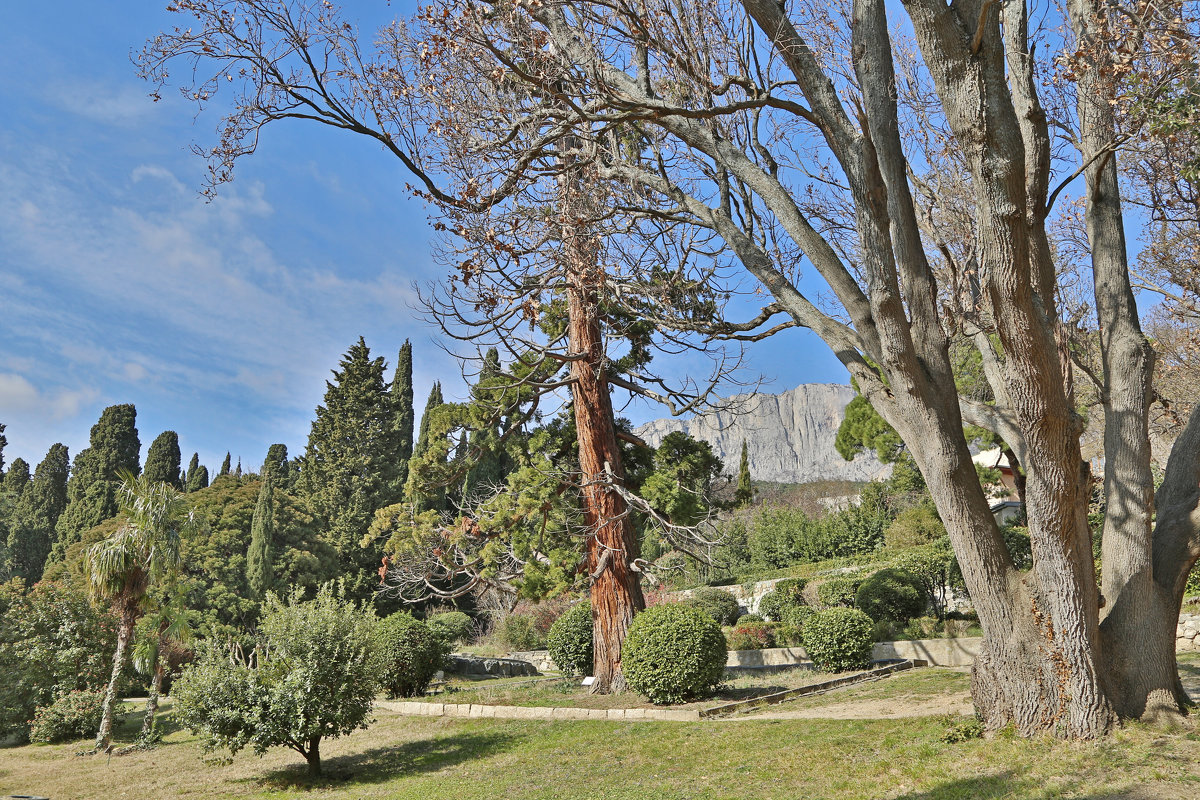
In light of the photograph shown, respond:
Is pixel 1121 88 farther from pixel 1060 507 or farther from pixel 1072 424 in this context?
pixel 1060 507

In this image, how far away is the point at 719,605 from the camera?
62.5 ft

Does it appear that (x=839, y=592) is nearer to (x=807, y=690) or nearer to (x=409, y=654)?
(x=807, y=690)

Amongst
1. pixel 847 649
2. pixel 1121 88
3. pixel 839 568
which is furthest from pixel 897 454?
pixel 1121 88

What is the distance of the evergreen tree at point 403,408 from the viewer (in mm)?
36250

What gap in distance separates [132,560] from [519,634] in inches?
443

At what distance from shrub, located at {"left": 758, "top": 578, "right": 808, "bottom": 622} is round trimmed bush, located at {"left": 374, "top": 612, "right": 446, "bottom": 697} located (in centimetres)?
872

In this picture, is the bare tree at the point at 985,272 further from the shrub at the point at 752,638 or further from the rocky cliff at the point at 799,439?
the rocky cliff at the point at 799,439

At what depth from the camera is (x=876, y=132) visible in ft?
16.5

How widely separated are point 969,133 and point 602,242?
329 cm

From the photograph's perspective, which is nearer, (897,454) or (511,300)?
(511,300)

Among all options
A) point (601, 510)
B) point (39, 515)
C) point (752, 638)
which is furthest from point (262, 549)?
point (39, 515)

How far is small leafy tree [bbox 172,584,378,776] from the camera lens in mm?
7191

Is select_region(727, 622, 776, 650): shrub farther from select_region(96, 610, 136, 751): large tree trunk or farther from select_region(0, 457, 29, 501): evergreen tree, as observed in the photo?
select_region(0, 457, 29, 501): evergreen tree

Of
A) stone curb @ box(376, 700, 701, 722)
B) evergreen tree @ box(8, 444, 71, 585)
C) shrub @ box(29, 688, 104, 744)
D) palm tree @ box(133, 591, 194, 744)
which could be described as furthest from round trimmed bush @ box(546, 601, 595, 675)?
evergreen tree @ box(8, 444, 71, 585)
